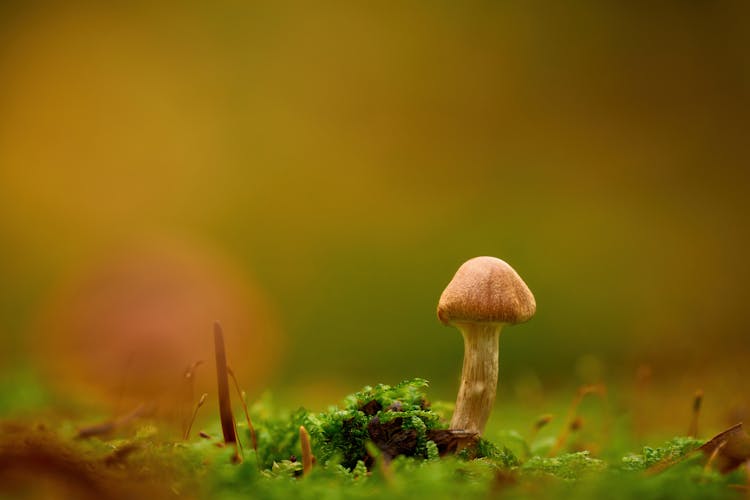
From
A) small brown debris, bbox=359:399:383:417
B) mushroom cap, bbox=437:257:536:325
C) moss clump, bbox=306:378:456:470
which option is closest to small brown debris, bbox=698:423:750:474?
mushroom cap, bbox=437:257:536:325

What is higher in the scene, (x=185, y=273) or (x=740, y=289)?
(x=740, y=289)

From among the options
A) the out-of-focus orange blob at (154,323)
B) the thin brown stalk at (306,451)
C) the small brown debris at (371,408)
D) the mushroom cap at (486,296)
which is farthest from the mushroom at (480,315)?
the out-of-focus orange blob at (154,323)

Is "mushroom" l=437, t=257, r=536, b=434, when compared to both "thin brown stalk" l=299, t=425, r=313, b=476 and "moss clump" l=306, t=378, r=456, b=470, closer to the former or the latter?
"moss clump" l=306, t=378, r=456, b=470

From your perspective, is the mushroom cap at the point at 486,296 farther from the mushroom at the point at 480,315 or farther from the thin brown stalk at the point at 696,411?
the thin brown stalk at the point at 696,411

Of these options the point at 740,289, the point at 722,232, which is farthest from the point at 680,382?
the point at 722,232

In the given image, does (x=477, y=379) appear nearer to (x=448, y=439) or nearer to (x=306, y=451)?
(x=448, y=439)

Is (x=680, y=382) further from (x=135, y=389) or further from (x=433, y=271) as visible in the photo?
(x=135, y=389)

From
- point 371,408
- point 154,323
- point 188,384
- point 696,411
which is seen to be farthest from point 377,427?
point 154,323
